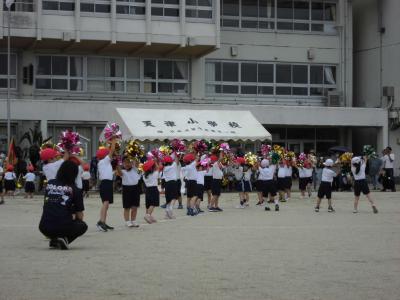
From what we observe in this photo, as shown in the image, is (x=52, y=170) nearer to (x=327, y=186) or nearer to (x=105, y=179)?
(x=105, y=179)

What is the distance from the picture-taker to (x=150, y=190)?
18.4 m

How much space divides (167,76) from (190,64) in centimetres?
146

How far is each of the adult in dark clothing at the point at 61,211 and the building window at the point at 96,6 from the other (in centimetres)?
2812

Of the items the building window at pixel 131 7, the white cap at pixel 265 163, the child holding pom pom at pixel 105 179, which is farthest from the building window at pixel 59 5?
the child holding pom pom at pixel 105 179

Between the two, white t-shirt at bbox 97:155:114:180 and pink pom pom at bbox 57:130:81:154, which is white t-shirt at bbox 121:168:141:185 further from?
pink pom pom at bbox 57:130:81:154

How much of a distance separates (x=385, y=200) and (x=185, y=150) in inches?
331

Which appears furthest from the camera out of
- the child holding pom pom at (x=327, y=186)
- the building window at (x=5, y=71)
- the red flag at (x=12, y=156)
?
the building window at (x=5, y=71)

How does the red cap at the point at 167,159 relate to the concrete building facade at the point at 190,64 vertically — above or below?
below

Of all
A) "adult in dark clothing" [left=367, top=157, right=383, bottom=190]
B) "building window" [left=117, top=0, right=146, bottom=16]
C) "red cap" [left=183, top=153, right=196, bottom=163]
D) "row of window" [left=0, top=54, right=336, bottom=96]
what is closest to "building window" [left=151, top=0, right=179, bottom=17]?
"building window" [left=117, top=0, right=146, bottom=16]

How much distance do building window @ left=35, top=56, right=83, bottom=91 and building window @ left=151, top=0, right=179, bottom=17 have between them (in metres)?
4.65

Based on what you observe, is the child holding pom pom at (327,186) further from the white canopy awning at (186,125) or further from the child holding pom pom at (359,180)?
the white canopy awning at (186,125)

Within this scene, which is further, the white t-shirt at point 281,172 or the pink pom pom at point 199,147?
the white t-shirt at point 281,172

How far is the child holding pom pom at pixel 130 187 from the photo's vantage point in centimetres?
1675

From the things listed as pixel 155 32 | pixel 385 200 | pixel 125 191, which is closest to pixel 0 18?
pixel 155 32
